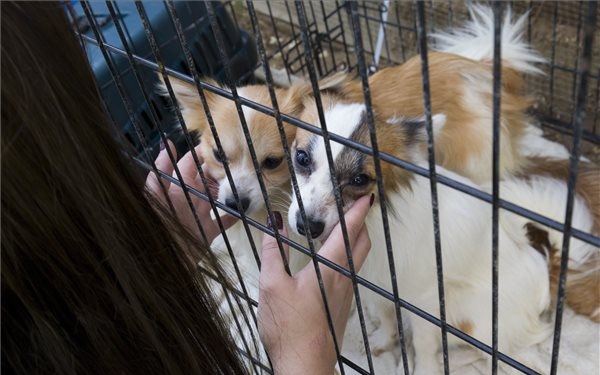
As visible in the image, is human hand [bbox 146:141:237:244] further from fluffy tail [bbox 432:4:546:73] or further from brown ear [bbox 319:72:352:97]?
fluffy tail [bbox 432:4:546:73]

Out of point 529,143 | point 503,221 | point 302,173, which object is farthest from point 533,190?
point 302,173

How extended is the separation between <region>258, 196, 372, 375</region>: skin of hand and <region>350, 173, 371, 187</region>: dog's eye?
0.23m

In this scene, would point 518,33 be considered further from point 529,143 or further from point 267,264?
point 267,264

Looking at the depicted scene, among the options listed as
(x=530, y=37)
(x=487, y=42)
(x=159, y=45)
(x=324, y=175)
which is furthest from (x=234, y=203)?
(x=530, y=37)

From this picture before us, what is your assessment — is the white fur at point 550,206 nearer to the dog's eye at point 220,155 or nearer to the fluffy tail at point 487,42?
the fluffy tail at point 487,42

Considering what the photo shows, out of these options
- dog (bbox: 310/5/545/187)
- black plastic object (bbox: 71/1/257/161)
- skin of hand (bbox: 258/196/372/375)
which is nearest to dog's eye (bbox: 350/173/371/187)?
skin of hand (bbox: 258/196/372/375)

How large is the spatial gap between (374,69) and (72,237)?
1.87 meters

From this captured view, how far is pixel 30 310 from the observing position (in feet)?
2.02

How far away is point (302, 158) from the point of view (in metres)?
1.32

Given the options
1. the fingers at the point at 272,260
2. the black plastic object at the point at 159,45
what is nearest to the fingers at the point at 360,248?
the fingers at the point at 272,260

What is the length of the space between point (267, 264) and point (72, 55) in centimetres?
55

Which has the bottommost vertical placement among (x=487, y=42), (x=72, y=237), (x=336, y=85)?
(x=72, y=237)

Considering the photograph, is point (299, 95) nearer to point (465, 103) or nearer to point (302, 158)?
point (302, 158)

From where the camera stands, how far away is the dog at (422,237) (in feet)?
4.17
